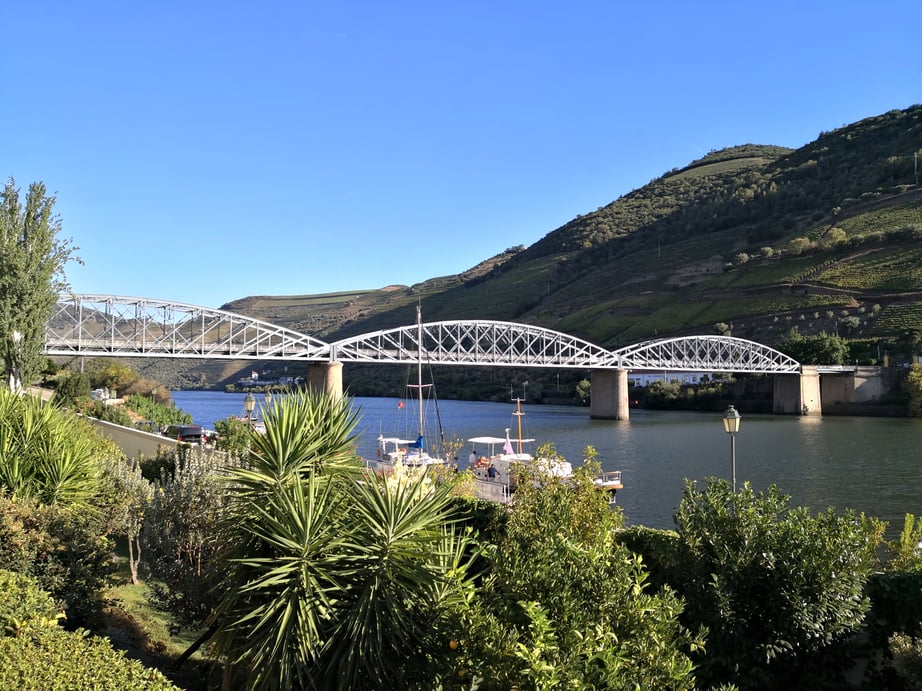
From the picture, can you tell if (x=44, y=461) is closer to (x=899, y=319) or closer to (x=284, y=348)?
(x=284, y=348)

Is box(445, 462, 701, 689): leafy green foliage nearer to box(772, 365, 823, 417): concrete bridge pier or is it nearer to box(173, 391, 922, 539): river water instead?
box(173, 391, 922, 539): river water

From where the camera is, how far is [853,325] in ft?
309

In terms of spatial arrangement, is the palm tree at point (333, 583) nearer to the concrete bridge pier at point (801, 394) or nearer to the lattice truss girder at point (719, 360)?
the lattice truss girder at point (719, 360)

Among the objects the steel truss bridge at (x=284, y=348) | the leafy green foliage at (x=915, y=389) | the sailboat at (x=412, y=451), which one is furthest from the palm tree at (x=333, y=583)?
the leafy green foliage at (x=915, y=389)

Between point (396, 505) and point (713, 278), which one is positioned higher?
point (713, 278)

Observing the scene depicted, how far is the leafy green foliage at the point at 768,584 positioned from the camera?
7625 mm

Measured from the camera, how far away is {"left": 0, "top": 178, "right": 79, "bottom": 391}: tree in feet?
64.6

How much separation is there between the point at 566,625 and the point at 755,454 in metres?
45.8

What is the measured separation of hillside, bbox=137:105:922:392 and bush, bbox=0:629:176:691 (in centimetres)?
6605

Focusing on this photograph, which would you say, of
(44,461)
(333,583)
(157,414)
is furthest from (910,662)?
(157,414)

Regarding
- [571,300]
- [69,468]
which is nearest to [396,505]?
[69,468]

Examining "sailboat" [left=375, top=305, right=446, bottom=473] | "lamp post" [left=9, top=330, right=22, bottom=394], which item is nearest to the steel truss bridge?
"sailboat" [left=375, top=305, right=446, bottom=473]

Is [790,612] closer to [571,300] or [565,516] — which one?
[565,516]

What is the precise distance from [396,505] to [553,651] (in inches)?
87.9
